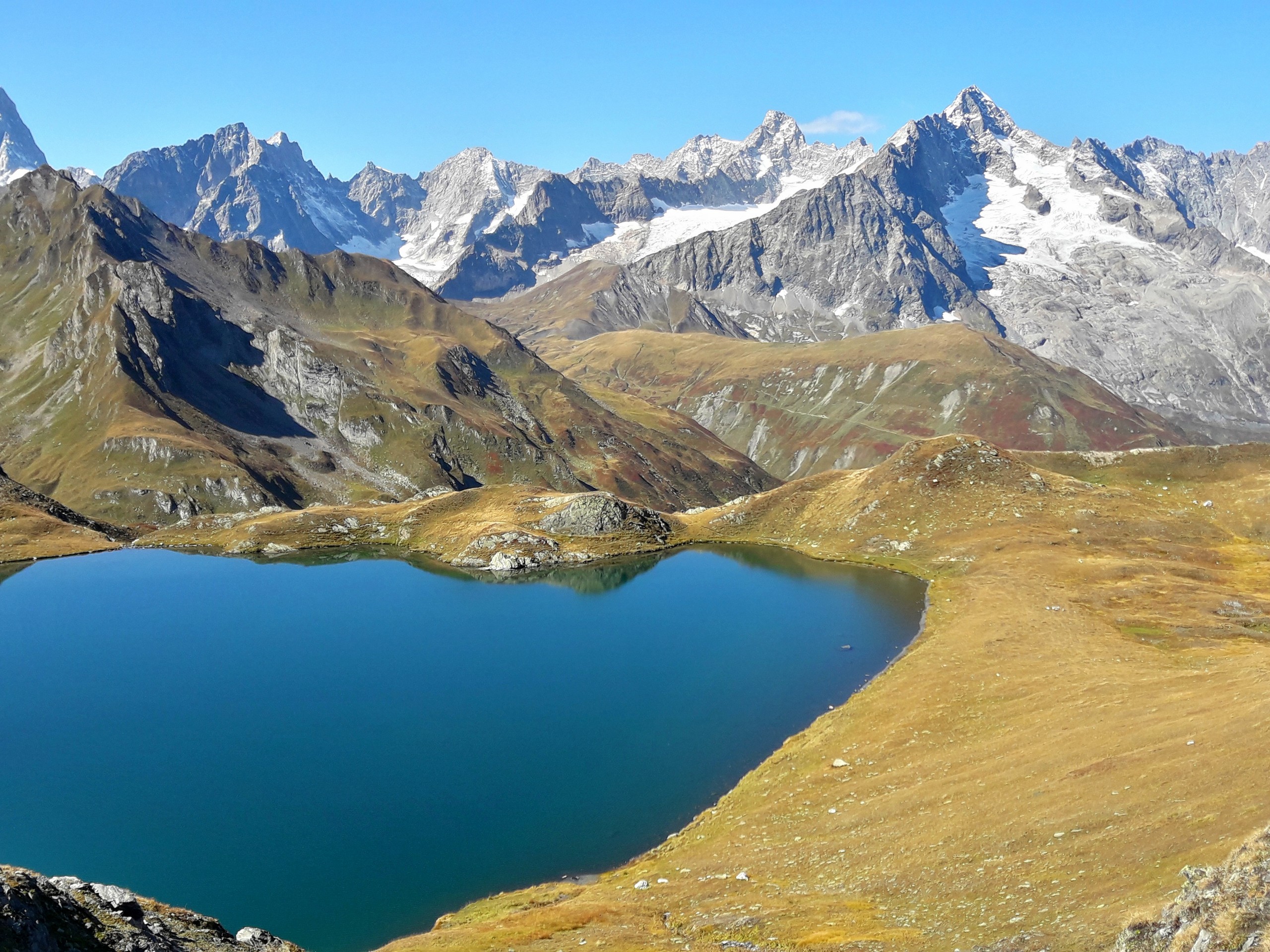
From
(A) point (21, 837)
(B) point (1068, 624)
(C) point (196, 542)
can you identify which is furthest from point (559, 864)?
(C) point (196, 542)

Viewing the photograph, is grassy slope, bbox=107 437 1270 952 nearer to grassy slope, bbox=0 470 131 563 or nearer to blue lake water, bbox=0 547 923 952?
blue lake water, bbox=0 547 923 952

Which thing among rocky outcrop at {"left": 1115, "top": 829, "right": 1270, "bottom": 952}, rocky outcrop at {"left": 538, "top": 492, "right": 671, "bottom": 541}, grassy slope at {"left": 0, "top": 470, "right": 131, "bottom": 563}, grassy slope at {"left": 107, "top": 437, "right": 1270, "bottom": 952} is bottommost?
grassy slope at {"left": 107, "top": 437, "right": 1270, "bottom": 952}

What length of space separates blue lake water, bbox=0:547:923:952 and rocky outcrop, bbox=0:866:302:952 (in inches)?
625

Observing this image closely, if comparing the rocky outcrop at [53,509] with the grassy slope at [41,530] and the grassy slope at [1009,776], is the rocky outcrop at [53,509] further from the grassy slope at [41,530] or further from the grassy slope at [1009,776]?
the grassy slope at [1009,776]

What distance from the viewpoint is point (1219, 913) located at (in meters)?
20.3

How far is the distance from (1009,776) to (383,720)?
52.2 m

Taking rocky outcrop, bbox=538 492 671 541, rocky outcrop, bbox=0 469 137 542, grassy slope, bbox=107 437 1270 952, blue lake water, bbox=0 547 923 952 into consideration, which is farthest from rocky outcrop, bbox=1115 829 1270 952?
rocky outcrop, bbox=0 469 137 542

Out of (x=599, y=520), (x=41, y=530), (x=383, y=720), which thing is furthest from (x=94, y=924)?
(x=41, y=530)

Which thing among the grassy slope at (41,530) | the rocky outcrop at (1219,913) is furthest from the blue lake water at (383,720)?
the rocky outcrop at (1219,913)

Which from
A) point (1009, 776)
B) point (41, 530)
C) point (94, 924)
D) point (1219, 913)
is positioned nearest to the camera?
point (1219, 913)

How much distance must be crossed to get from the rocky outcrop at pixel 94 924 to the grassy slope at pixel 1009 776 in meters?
10.8

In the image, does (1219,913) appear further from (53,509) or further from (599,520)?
(53,509)

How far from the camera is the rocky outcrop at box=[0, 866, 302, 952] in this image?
808 inches

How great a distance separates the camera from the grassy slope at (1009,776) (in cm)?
3219
